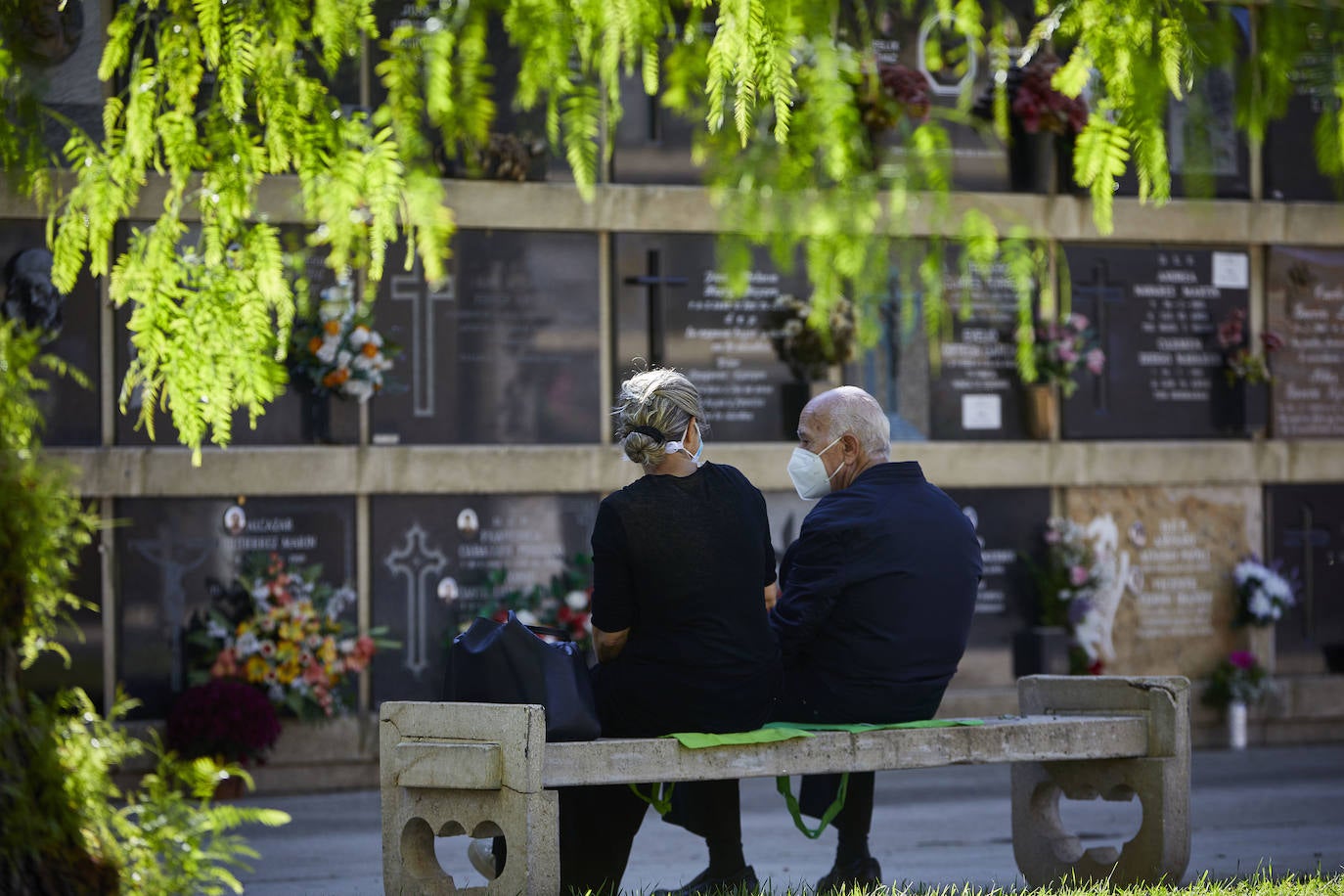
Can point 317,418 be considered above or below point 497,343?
below

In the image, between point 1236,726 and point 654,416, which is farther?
point 1236,726

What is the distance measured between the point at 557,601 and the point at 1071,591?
251cm

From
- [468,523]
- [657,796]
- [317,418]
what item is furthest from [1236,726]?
[657,796]

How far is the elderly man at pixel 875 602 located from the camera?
435cm

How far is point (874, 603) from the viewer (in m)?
4.34

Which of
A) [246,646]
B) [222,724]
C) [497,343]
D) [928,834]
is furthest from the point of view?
[497,343]

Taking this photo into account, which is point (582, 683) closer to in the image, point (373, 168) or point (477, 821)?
point (477, 821)

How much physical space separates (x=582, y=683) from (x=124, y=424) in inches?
167

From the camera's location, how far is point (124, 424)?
25.2 ft

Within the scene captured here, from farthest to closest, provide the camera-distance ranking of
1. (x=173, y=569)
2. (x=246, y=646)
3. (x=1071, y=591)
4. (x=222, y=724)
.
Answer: (x=1071, y=591)
(x=173, y=569)
(x=246, y=646)
(x=222, y=724)

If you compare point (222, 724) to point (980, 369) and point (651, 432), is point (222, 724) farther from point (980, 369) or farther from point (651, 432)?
point (980, 369)

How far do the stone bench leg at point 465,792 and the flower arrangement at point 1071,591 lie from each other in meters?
5.23

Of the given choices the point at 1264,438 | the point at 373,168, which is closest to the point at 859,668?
the point at 373,168

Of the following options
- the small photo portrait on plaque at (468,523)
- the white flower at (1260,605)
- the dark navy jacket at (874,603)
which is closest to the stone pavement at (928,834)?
the dark navy jacket at (874,603)
